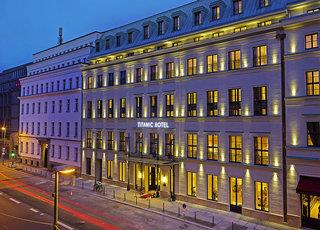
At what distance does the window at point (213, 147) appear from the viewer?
33.5 m

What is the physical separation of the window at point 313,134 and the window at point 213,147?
9592 millimetres

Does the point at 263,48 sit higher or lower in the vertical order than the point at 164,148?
higher

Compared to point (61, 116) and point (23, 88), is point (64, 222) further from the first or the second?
point (23, 88)

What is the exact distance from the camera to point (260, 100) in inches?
1192

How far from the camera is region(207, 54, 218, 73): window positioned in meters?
33.9

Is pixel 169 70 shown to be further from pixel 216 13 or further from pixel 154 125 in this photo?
pixel 216 13

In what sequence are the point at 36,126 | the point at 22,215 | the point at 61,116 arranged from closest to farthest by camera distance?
1. the point at 22,215
2. the point at 61,116
3. the point at 36,126

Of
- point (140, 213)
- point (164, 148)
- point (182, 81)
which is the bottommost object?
point (140, 213)

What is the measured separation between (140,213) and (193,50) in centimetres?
1906

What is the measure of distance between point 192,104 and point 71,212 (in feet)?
58.1

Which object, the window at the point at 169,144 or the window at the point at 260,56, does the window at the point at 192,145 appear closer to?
the window at the point at 169,144

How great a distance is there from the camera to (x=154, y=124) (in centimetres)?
4003

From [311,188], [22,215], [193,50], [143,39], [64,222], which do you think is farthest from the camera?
[143,39]

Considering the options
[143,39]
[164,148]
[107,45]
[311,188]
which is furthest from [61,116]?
[311,188]
